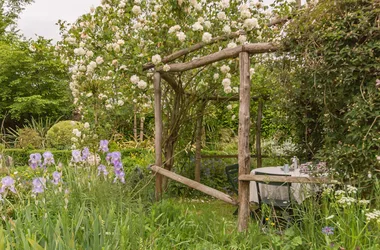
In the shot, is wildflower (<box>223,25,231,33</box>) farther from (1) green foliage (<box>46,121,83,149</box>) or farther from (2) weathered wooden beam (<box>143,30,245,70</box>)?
(1) green foliage (<box>46,121,83,149</box>)

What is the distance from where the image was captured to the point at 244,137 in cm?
350

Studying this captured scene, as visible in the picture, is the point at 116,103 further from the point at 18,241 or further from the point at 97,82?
the point at 18,241

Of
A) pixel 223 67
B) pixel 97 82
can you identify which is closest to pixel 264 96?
pixel 223 67

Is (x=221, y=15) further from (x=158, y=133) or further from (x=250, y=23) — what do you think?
(x=158, y=133)

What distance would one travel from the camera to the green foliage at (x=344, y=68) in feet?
8.73

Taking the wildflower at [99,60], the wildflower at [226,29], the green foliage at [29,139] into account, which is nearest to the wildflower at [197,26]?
the wildflower at [226,29]

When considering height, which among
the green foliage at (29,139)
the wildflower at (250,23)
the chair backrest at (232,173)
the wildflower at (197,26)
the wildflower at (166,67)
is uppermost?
the wildflower at (250,23)

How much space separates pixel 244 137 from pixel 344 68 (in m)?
1.06

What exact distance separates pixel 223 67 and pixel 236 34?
0.41 meters

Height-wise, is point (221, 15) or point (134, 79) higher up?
point (221, 15)

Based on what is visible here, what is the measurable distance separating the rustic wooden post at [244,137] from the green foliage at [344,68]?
435 mm

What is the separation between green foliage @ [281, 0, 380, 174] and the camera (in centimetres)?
266

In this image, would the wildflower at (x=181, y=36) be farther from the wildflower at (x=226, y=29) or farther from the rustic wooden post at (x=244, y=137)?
the rustic wooden post at (x=244, y=137)

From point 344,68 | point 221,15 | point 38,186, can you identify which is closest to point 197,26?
point 221,15
